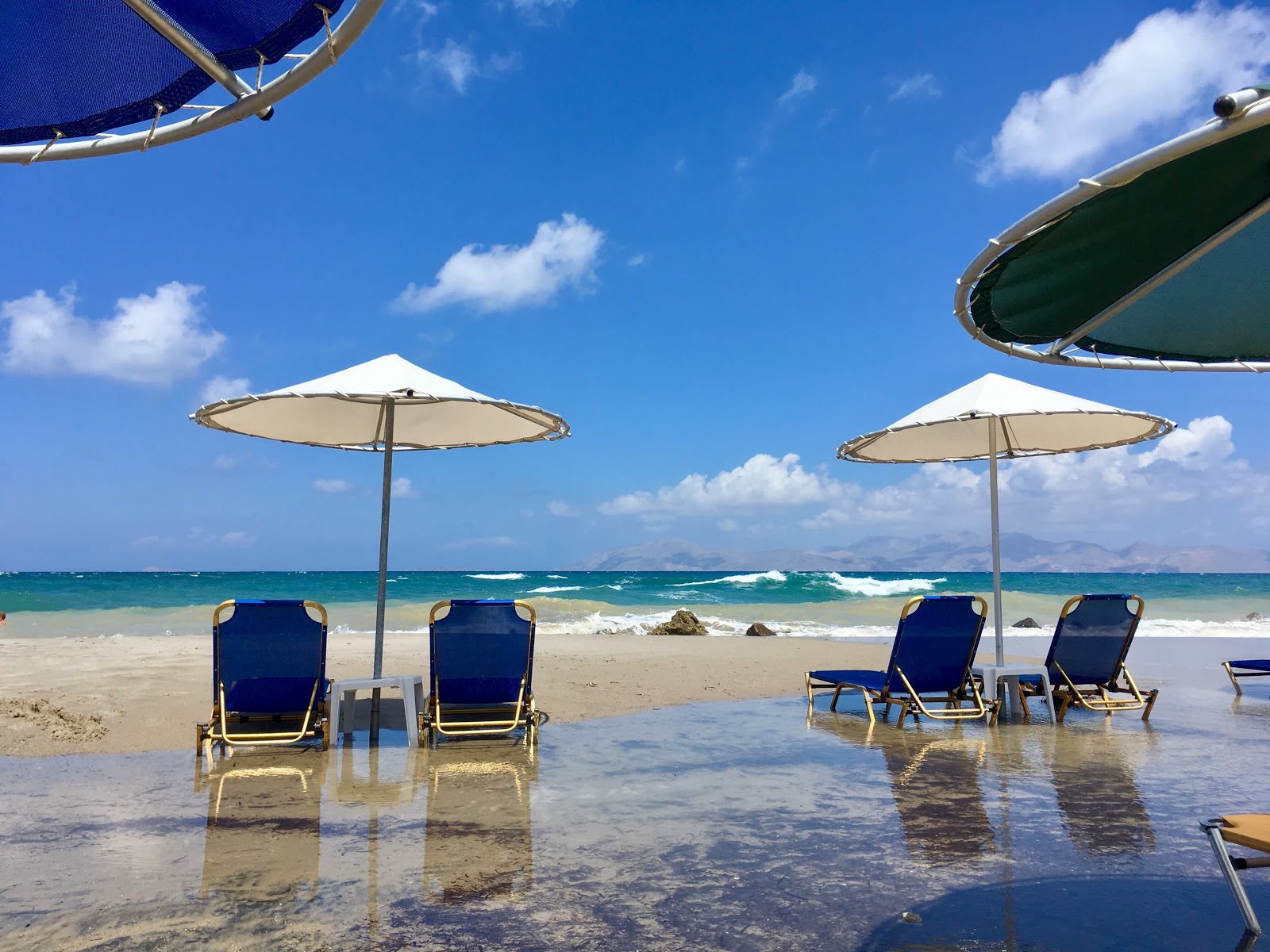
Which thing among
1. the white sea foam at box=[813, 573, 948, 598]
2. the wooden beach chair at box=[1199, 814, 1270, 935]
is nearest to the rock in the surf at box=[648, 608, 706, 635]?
the wooden beach chair at box=[1199, 814, 1270, 935]

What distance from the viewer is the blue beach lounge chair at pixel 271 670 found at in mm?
5926

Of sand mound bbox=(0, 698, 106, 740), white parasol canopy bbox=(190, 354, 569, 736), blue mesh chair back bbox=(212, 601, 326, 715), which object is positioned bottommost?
sand mound bbox=(0, 698, 106, 740)

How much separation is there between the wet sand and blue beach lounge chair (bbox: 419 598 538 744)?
0.19 meters

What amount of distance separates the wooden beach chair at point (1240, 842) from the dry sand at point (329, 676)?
207 inches

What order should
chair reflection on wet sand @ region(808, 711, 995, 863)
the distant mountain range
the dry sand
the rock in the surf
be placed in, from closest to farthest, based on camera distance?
chair reflection on wet sand @ region(808, 711, 995, 863) < the dry sand < the rock in the surf < the distant mountain range

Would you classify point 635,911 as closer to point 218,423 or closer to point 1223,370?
point 1223,370

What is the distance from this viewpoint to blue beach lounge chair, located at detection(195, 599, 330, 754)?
233 inches

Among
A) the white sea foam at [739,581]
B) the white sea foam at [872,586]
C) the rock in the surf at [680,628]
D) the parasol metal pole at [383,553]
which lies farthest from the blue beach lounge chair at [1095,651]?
the white sea foam at [739,581]

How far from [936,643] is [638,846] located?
4.09 metres

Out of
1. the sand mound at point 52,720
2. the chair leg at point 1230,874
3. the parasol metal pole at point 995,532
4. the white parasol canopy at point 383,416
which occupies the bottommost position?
the sand mound at point 52,720

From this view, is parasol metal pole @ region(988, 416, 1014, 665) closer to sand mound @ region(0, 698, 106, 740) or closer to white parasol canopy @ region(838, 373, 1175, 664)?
white parasol canopy @ region(838, 373, 1175, 664)

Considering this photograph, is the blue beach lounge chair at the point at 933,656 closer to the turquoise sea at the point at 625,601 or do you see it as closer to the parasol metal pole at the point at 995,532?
the parasol metal pole at the point at 995,532

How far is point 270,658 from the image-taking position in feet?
19.8

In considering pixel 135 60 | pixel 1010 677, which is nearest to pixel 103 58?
pixel 135 60
